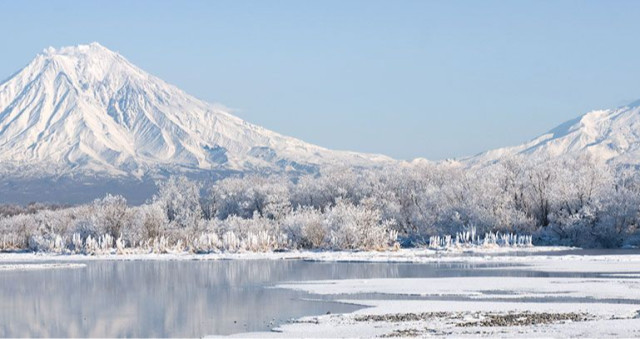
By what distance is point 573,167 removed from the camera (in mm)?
79438

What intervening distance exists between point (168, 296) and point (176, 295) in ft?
1.27

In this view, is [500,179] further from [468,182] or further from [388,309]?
[388,309]

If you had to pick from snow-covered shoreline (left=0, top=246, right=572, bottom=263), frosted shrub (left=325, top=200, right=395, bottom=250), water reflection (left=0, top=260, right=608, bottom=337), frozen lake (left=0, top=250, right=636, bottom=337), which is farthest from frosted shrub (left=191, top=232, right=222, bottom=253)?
water reflection (left=0, top=260, right=608, bottom=337)

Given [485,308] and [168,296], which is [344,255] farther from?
[485,308]

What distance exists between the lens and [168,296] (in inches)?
1325

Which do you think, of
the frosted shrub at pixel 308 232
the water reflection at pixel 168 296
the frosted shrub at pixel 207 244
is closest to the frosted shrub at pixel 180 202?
the frosted shrub at pixel 207 244

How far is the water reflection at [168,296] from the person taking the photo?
26422 mm

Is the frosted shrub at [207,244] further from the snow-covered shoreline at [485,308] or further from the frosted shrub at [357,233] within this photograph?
the snow-covered shoreline at [485,308]

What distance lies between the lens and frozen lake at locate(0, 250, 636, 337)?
2648 centimetres

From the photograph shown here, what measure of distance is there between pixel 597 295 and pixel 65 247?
4554 centimetres

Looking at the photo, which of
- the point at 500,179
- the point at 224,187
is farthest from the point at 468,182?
the point at 224,187

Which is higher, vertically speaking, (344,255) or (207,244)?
(207,244)

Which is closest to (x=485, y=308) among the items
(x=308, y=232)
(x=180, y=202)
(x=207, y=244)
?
(x=308, y=232)

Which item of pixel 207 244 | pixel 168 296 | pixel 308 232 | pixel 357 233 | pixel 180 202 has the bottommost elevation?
pixel 168 296
